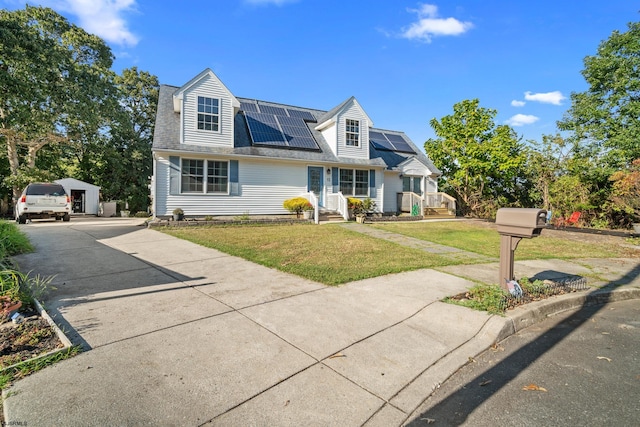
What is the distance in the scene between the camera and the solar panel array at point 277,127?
49.2 ft

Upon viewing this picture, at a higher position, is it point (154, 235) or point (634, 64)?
point (634, 64)

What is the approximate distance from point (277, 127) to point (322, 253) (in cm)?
1082

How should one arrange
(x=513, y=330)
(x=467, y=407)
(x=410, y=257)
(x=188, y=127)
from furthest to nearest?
(x=188, y=127) < (x=410, y=257) < (x=513, y=330) < (x=467, y=407)

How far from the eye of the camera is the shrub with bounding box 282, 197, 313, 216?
46.4 ft

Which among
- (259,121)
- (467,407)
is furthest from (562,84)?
(467,407)

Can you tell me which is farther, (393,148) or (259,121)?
(393,148)

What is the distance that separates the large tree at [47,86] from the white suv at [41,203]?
2988 millimetres

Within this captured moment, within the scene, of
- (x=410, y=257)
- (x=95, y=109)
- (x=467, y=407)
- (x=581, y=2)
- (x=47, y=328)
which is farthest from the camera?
(x=95, y=109)

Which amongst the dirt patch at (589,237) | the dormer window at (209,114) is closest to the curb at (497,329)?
the dirt patch at (589,237)

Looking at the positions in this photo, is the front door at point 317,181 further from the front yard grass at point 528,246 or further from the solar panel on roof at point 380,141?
the solar panel on roof at point 380,141

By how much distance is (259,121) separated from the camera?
52.2 ft

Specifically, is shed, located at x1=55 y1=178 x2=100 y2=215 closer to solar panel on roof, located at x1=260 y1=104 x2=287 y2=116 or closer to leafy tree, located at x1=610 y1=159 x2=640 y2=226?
solar panel on roof, located at x1=260 y1=104 x2=287 y2=116

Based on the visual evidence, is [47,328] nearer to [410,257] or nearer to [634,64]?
[410,257]

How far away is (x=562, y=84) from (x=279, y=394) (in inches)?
882
